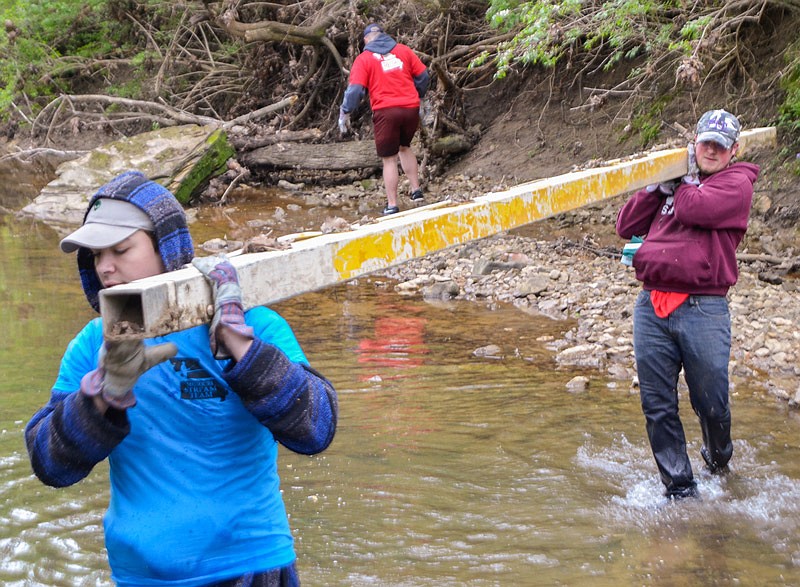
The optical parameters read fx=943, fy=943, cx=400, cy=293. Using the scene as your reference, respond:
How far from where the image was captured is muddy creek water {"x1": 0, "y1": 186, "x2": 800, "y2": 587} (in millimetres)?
4051

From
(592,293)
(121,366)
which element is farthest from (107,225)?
(592,293)

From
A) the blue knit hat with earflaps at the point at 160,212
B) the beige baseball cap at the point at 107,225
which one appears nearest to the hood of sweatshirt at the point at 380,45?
the blue knit hat with earflaps at the point at 160,212

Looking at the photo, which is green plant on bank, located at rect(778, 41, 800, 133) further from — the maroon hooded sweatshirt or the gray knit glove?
the gray knit glove

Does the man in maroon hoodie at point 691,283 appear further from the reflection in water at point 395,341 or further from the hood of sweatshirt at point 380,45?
the hood of sweatshirt at point 380,45

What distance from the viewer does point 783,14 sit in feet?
32.6

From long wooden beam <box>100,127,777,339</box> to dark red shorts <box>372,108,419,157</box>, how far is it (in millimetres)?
6937

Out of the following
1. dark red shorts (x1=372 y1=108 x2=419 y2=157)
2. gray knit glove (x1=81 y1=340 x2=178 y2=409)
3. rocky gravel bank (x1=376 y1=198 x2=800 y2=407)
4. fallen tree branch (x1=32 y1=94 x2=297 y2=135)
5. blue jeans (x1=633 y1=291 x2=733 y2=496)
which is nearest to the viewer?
gray knit glove (x1=81 y1=340 x2=178 y2=409)

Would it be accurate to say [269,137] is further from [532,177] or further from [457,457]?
[457,457]

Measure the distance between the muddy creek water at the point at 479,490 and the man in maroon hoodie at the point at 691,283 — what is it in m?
0.39

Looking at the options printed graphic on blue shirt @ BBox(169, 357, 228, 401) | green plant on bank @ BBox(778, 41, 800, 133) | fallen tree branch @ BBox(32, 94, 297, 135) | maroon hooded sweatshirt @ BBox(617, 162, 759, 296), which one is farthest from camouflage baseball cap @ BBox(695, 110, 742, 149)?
fallen tree branch @ BBox(32, 94, 297, 135)

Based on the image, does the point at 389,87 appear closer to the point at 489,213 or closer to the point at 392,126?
the point at 392,126

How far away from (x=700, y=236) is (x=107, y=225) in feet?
9.56

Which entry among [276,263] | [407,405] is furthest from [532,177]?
[276,263]

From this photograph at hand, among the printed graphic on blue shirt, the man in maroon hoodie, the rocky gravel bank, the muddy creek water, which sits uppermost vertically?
the printed graphic on blue shirt
